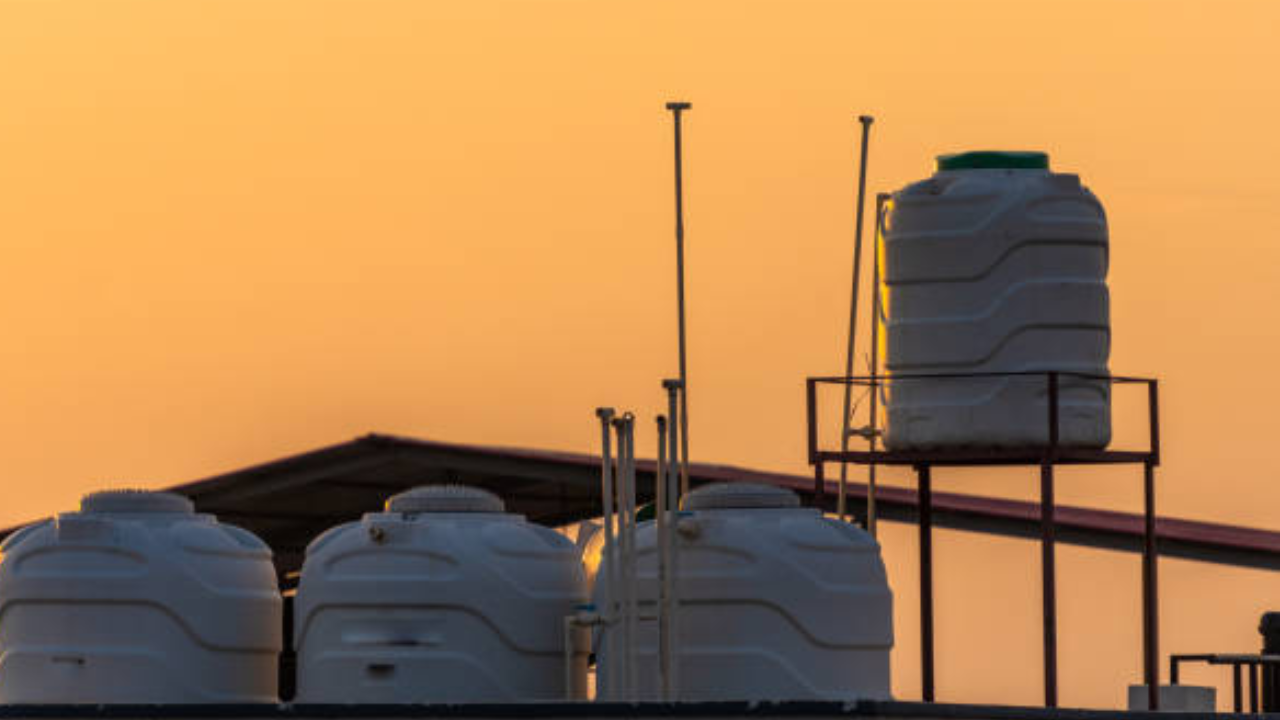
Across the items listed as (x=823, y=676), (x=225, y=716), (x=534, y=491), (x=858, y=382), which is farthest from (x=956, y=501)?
(x=225, y=716)

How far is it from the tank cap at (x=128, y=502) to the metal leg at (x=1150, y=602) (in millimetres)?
12093

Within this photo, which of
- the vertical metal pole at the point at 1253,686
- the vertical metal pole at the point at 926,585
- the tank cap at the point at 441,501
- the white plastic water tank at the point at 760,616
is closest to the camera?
the white plastic water tank at the point at 760,616

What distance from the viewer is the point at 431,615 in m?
40.5

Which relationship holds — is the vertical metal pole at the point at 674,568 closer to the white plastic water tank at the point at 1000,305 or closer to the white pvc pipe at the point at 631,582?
the white pvc pipe at the point at 631,582

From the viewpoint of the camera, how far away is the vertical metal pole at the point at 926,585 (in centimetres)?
4971

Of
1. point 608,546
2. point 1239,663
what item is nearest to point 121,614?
point 608,546

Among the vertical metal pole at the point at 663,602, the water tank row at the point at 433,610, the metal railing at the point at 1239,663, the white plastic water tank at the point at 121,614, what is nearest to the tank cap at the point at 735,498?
the water tank row at the point at 433,610

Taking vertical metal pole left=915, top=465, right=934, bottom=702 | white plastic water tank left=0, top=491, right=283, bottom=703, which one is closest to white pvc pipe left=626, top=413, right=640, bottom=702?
white plastic water tank left=0, top=491, right=283, bottom=703

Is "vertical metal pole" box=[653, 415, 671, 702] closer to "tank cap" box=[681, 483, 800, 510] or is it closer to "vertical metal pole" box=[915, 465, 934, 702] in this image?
"tank cap" box=[681, 483, 800, 510]

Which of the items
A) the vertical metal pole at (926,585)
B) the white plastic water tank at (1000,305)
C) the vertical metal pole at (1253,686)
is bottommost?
the vertical metal pole at (1253,686)

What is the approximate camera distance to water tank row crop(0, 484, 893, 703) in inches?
1583

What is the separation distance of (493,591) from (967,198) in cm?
881

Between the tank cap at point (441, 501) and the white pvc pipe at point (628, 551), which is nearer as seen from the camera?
the white pvc pipe at point (628, 551)

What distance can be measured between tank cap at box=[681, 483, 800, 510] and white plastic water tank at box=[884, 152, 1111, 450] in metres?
5.37
